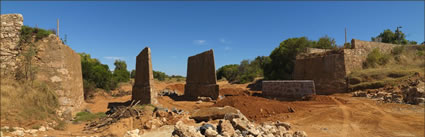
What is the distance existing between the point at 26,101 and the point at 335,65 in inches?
559

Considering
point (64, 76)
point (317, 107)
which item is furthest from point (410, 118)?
point (64, 76)

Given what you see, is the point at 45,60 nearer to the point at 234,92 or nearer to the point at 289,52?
the point at 234,92

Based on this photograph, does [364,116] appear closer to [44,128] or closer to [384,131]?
[384,131]

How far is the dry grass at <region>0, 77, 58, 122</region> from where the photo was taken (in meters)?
4.86

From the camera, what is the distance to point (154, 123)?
16.3 feet

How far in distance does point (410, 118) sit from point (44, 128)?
905cm

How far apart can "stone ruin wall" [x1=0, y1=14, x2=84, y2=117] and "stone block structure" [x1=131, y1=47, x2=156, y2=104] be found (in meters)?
2.37

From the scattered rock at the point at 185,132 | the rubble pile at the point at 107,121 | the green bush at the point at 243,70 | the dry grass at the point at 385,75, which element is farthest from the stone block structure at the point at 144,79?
the green bush at the point at 243,70

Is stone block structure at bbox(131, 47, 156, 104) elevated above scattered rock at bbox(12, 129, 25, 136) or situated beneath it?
elevated above

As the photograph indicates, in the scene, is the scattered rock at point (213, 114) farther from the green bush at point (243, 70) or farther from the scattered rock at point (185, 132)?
the green bush at point (243, 70)

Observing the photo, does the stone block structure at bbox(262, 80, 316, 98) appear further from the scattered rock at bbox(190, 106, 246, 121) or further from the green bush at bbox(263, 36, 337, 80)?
the green bush at bbox(263, 36, 337, 80)

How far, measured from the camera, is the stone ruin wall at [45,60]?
618 cm

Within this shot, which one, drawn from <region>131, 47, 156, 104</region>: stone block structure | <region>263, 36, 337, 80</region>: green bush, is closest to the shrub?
<region>263, 36, 337, 80</region>: green bush

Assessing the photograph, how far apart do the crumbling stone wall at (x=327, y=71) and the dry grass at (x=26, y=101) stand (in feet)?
44.0
